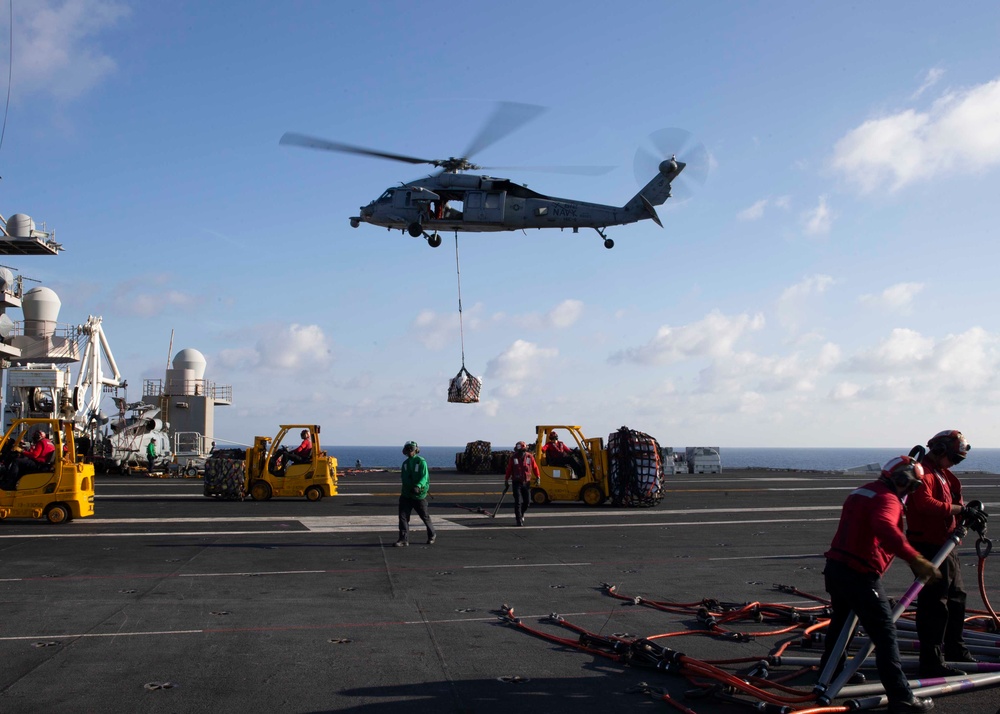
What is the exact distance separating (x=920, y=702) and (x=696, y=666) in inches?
63.6

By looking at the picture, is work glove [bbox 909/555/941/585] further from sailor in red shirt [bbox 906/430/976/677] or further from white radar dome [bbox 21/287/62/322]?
white radar dome [bbox 21/287/62/322]

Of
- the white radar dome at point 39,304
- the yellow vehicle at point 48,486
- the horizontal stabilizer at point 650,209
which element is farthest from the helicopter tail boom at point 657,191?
the white radar dome at point 39,304

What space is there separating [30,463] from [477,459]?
25.8 metres

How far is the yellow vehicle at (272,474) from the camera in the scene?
22.5 meters

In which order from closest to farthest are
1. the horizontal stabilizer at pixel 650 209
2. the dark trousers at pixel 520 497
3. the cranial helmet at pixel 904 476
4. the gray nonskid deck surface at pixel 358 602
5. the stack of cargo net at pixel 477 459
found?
the cranial helmet at pixel 904 476, the gray nonskid deck surface at pixel 358 602, the dark trousers at pixel 520 497, the horizontal stabilizer at pixel 650 209, the stack of cargo net at pixel 477 459

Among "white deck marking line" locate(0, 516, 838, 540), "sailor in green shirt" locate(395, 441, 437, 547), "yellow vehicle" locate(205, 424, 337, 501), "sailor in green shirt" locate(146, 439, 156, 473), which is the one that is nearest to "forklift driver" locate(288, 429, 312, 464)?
"yellow vehicle" locate(205, 424, 337, 501)

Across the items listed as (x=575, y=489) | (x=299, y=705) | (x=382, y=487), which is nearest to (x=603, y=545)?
(x=575, y=489)

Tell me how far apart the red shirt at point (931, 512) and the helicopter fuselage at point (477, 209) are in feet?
58.8

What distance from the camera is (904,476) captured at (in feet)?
19.0

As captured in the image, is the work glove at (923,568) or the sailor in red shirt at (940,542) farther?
the sailor in red shirt at (940,542)

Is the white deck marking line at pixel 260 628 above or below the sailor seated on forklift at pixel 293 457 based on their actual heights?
below

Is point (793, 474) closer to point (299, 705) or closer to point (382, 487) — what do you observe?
point (382, 487)

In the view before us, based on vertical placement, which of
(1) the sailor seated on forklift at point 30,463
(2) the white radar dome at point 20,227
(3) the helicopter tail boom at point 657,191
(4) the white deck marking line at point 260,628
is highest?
(2) the white radar dome at point 20,227

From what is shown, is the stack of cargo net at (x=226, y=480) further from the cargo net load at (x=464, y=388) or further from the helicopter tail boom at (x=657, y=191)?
the helicopter tail boom at (x=657, y=191)
